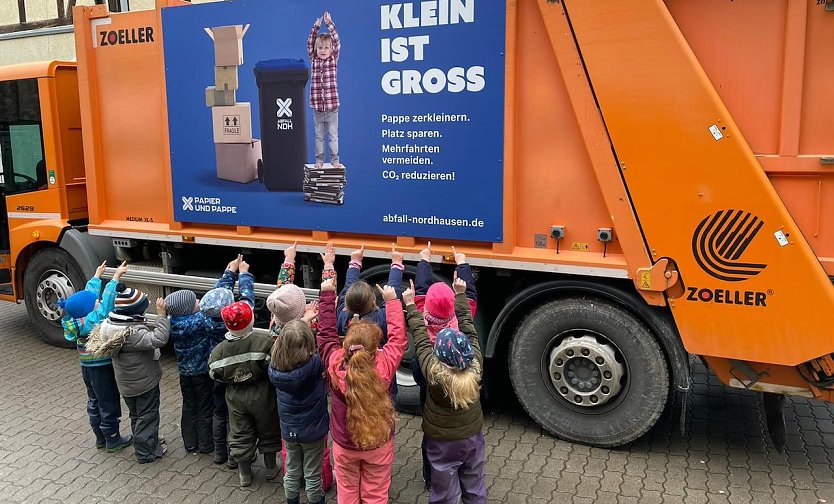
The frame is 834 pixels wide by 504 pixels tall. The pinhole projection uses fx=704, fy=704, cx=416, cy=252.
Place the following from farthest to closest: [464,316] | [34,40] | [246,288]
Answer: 1. [34,40]
2. [246,288]
3. [464,316]

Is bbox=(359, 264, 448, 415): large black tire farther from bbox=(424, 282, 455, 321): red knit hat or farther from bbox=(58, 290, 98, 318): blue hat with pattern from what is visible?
bbox=(58, 290, 98, 318): blue hat with pattern

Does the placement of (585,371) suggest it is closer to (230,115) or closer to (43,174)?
(230,115)

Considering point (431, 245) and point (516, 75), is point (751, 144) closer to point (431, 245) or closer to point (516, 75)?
point (516, 75)

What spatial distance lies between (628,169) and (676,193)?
318 mm

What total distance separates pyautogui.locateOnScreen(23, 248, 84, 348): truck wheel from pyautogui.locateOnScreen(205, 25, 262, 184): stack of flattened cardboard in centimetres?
237

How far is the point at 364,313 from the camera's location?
424 cm

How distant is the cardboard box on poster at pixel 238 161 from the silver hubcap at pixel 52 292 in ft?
8.26

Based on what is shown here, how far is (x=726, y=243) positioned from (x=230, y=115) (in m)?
3.87

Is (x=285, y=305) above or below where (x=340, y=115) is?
below

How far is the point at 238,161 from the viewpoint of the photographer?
5.78 m

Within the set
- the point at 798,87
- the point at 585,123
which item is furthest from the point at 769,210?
the point at 585,123

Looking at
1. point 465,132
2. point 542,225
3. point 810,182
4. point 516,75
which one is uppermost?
point 516,75


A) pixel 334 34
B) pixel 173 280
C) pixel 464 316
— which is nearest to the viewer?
pixel 464 316

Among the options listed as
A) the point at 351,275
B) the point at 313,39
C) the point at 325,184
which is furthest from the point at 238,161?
the point at 351,275
